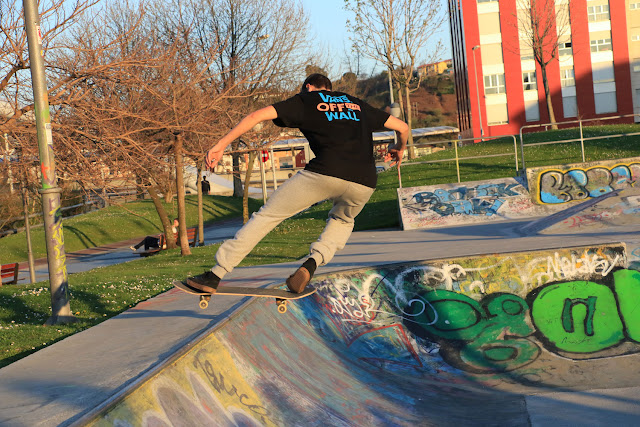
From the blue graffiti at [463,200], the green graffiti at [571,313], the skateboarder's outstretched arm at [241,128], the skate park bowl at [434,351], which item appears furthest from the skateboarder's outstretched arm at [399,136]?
the blue graffiti at [463,200]

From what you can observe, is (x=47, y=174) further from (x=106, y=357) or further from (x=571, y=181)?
(x=571, y=181)

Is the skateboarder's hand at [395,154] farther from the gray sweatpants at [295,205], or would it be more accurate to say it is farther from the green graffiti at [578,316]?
the green graffiti at [578,316]

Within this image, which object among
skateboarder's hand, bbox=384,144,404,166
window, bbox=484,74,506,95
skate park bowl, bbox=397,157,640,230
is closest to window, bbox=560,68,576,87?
window, bbox=484,74,506,95

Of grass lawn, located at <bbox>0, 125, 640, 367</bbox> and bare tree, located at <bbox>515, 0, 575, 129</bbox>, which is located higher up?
bare tree, located at <bbox>515, 0, 575, 129</bbox>

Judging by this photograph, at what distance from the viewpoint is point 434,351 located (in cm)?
691

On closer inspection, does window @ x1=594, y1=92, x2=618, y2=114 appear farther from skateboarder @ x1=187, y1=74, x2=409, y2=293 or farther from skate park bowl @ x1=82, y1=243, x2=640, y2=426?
skateboarder @ x1=187, y1=74, x2=409, y2=293

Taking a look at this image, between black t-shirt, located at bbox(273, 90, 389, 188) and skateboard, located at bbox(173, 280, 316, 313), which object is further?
skateboard, located at bbox(173, 280, 316, 313)

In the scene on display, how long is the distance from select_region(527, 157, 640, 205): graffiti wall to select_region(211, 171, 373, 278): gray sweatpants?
1589 centimetres

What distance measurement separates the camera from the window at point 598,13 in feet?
165

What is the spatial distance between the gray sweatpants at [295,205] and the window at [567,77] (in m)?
51.4

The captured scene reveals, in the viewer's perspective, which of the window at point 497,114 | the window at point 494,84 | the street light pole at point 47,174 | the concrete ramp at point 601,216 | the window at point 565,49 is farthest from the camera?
the window at point 497,114

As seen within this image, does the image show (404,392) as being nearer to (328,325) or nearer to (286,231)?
(328,325)

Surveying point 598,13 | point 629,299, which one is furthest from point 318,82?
point 598,13

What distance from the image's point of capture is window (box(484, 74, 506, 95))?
52.2 m
